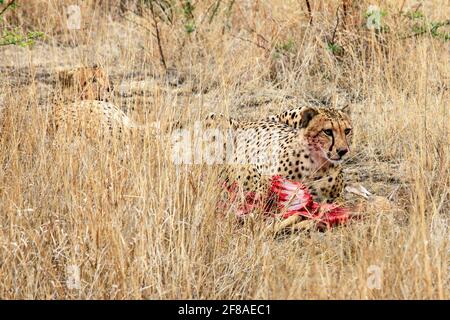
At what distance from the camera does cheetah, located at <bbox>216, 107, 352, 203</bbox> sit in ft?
12.9

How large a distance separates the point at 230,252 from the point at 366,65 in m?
2.55

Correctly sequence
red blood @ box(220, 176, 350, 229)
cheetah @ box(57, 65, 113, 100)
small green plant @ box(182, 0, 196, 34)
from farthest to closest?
1. small green plant @ box(182, 0, 196, 34)
2. cheetah @ box(57, 65, 113, 100)
3. red blood @ box(220, 176, 350, 229)

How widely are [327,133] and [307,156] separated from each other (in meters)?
0.16

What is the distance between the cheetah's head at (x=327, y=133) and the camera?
12.8 feet

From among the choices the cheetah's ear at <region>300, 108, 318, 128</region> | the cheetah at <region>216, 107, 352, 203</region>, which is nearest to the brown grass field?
the cheetah at <region>216, 107, 352, 203</region>

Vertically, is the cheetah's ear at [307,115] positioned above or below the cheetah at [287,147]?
above

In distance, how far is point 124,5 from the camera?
6.42 m

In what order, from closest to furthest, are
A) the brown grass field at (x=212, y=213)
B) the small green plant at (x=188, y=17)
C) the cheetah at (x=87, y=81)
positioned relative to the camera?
1. the brown grass field at (x=212, y=213)
2. the cheetah at (x=87, y=81)
3. the small green plant at (x=188, y=17)

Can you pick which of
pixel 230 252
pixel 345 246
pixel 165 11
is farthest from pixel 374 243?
pixel 165 11

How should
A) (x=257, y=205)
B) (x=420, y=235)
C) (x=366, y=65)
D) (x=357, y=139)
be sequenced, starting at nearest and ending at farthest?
(x=420, y=235) → (x=257, y=205) → (x=357, y=139) → (x=366, y=65)

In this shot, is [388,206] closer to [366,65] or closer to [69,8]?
[366,65]

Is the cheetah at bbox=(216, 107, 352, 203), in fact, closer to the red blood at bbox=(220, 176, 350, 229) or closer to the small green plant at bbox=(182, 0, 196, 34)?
the red blood at bbox=(220, 176, 350, 229)

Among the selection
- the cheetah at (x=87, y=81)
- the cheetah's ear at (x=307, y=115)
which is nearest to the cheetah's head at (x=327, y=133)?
the cheetah's ear at (x=307, y=115)

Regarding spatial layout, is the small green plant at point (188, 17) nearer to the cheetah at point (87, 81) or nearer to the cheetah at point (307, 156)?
the cheetah at point (87, 81)
